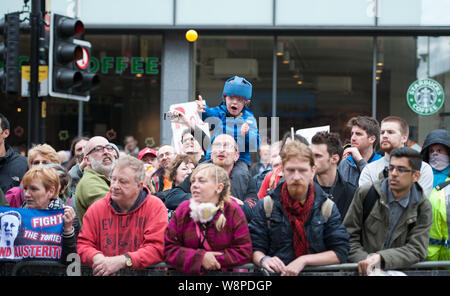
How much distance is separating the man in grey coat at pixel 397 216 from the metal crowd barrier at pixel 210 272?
0.36ft

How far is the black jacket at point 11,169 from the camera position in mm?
6548

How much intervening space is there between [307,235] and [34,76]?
179 inches

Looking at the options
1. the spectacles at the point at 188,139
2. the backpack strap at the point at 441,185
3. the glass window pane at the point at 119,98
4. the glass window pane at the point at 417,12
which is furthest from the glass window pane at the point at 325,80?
the backpack strap at the point at 441,185

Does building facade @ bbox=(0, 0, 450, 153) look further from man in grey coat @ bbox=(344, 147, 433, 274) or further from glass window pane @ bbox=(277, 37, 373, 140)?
man in grey coat @ bbox=(344, 147, 433, 274)

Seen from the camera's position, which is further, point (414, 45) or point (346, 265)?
point (414, 45)

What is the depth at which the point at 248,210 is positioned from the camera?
4.74 metres

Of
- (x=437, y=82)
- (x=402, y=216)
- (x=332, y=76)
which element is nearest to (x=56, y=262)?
(x=402, y=216)

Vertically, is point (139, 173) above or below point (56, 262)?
above

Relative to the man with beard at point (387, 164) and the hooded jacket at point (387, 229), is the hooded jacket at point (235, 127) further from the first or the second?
the hooded jacket at point (387, 229)

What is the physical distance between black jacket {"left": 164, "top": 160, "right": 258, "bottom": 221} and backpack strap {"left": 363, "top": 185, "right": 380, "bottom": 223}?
0.95 metres

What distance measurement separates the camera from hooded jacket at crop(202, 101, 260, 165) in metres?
5.77
